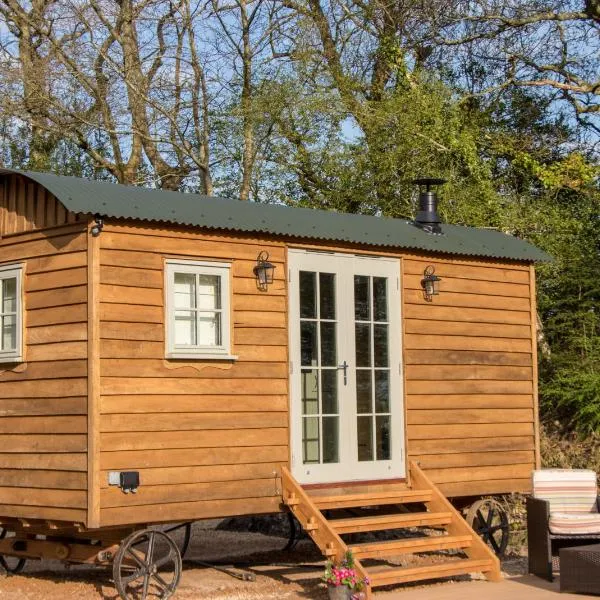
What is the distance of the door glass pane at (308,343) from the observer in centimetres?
1033

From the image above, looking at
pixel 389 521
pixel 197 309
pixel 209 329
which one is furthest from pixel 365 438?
pixel 197 309

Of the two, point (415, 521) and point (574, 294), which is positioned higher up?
point (574, 294)

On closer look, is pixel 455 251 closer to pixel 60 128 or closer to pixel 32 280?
pixel 32 280

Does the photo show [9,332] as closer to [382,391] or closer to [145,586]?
[145,586]

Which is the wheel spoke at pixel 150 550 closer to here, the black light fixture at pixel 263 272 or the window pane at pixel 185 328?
the window pane at pixel 185 328

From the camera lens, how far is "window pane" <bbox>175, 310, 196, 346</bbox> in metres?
9.46

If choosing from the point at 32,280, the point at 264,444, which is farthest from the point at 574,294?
the point at 32,280

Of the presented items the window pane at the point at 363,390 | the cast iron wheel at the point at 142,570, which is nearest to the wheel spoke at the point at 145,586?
the cast iron wheel at the point at 142,570

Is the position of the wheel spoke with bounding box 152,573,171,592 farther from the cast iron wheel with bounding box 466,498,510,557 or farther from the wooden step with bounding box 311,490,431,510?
the cast iron wheel with bounding box 466,498,510,557

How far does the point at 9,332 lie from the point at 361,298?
3.23m

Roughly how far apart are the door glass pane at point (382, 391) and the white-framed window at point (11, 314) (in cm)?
334

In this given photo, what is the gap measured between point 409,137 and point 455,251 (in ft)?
23.2

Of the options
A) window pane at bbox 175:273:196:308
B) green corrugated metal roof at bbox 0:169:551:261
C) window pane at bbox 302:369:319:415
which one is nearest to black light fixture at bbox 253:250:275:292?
green corrugated metal roof at bbox 0:169:551:261

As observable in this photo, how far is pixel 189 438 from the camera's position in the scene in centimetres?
937
